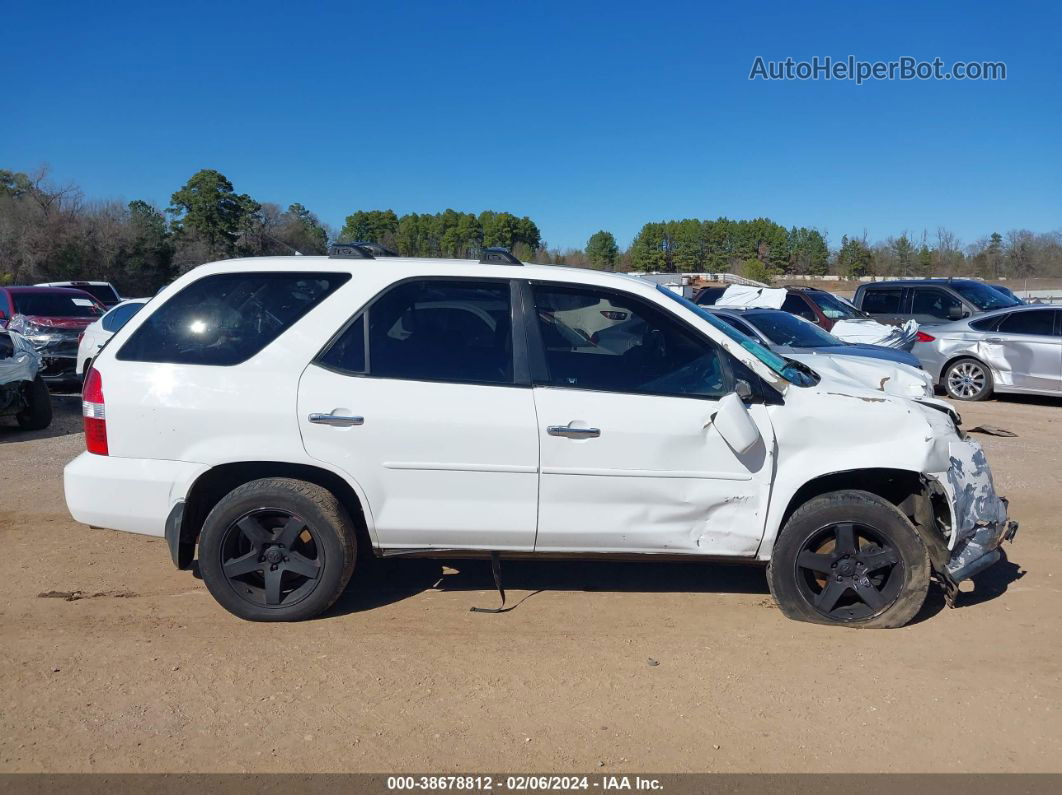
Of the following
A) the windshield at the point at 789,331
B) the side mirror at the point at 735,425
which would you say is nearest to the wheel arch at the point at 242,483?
the side mirror at the point at 735,425

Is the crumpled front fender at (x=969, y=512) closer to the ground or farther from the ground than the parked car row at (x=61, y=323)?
closer to the ground

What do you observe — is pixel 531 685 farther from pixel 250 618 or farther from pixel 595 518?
pixel 250 618

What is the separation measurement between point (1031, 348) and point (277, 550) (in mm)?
11789

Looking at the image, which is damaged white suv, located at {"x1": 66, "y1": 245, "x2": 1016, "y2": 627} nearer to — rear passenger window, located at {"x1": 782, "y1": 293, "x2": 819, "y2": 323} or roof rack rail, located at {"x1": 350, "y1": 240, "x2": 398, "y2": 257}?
roof rack rail, located at {"x1": 350, "y1": 240, "x2": 398, "y2": 257}

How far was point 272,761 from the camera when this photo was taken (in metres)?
3.19

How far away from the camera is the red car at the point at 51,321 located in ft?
42.7

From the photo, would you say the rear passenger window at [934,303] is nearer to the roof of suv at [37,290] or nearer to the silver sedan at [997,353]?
the silver sedan at [997,353]

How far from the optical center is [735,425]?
408cm

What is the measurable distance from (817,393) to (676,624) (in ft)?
4.64

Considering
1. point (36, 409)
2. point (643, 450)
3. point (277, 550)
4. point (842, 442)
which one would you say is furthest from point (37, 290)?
point (842, 442)

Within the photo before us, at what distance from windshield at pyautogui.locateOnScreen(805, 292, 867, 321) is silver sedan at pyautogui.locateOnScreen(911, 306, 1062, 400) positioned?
2.21 meters

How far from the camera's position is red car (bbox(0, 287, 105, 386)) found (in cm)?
1302

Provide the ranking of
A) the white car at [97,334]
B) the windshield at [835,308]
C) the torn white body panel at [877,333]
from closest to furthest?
1. the white car at [97,334]
2. the torn white body panel at [877,333]
3. the windshield at [835,308]

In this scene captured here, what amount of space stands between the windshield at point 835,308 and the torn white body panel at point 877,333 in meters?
0.98
